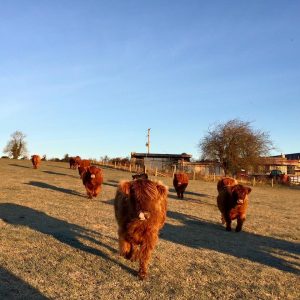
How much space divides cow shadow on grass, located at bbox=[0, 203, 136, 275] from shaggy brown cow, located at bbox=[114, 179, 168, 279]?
15.2 inches

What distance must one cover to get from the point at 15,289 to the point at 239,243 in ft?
23.8

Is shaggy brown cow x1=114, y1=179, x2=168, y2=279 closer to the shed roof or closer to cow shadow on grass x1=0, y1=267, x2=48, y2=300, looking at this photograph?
cow shadow on grass x1=0, y1=267, x2=48, y2=300

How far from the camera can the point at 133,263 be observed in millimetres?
8953

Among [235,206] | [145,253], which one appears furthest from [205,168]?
[145,253]

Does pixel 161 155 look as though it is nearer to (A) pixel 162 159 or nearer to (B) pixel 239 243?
(A) pixel 162 159

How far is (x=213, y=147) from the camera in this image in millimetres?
57281

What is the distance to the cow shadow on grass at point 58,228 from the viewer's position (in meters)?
10.0

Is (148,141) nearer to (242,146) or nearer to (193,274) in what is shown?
(242,146)

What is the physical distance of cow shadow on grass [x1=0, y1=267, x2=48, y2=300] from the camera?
22.3 ft

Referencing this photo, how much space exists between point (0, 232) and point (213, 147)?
47576 millimetres

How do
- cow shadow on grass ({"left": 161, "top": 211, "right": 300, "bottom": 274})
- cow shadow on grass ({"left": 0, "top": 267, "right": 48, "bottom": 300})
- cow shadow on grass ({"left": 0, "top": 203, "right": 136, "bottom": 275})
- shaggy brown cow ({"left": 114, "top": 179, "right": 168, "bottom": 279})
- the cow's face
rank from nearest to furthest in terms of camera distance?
cow shadow on grass ({"left": 0, "top": 267, "right": 48, "bottom": 300}), shaggy brown cow ({"left": 114, "top": 179, "right": 168, "bottom": 279}), cow shadow on grass ({"left": 0, "top": 203, "right": 136, "bottom": 275}), cow shadow on grass ({"left": 161, "top": 211, "right": 300, "bottom": 274}), the cow's face

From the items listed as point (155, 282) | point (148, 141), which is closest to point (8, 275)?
point (155, 282)

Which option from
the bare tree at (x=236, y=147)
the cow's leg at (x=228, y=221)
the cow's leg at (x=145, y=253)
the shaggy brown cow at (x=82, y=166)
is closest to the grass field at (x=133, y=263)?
the cow's leg at (x=145, y=253)

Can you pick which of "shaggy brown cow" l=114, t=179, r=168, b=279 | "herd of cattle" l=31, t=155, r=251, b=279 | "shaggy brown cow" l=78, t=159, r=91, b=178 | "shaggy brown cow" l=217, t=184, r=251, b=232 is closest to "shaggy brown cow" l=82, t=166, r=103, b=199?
"shaggy brown cow" l=78, t=159, r=91, b=178
